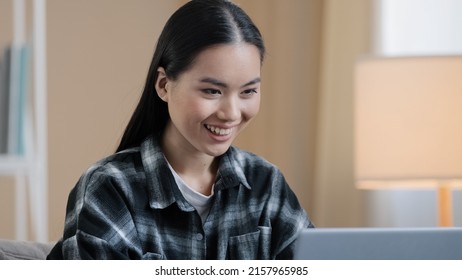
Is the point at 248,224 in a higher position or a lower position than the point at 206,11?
lower

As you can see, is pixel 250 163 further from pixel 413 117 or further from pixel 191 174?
→ pixel 413 117

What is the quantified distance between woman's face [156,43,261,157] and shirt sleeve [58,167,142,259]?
0.16 metres

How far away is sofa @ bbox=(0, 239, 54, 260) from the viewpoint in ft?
5.47

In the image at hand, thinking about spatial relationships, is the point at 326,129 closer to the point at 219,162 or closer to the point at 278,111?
the point at 278,111

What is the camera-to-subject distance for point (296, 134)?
3551 millimetres

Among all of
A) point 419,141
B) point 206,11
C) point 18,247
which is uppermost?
point 206,11

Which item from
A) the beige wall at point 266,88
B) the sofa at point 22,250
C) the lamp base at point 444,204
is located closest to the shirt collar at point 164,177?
the sofa at point 22,250

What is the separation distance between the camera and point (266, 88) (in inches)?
143

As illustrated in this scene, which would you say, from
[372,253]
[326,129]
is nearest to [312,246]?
[372,253]

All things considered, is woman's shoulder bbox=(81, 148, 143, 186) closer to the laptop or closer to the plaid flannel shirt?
the plaid flannel shirt

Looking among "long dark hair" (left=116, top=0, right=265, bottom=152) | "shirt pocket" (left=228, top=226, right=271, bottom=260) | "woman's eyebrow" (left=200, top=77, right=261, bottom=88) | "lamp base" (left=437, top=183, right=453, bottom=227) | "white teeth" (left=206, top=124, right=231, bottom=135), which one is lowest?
"lamp base" (left=437, top=183, right=453, bottom=227)

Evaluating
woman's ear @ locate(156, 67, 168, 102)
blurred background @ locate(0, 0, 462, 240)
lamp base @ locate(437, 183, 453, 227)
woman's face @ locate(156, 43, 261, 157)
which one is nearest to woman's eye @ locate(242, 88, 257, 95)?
woman's face @ locate(156, 43, 261, 157)

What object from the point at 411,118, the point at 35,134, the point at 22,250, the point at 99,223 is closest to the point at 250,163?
the point at 99,223

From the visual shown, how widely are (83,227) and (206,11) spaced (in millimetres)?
402
